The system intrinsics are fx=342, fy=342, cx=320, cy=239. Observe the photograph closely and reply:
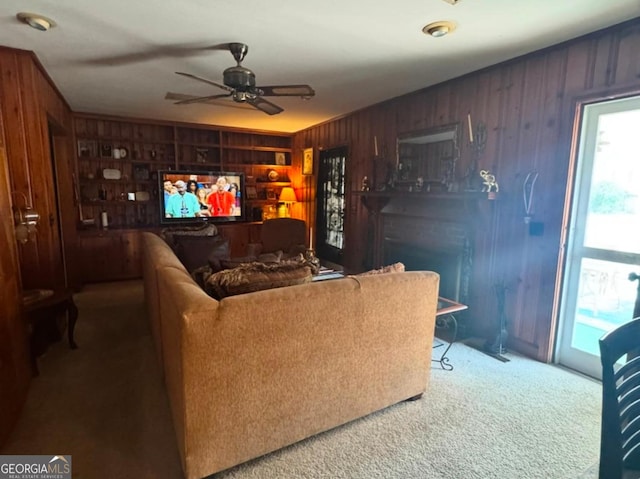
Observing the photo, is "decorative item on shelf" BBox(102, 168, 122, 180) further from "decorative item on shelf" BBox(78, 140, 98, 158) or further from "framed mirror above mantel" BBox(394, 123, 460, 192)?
"framed mirror above mantel" BBox(394, 123, 460, 192)

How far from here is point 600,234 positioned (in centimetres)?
255

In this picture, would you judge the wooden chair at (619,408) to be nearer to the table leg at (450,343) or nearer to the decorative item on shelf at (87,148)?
the table leg at (450,343)

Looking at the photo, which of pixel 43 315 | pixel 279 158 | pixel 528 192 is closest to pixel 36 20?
pixel 43 315

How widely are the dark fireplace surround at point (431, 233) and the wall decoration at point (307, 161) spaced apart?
Answer: 1835 millimetres

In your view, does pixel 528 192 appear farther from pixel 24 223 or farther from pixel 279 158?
pixel 279 158

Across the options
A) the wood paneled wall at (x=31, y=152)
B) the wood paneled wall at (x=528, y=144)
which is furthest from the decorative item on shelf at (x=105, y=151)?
the wood paneled wall at (x=528, y=144)

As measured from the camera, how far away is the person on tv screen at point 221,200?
231 inches

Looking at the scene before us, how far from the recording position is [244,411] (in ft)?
5.30

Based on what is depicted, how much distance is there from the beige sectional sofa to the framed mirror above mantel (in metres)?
1.78

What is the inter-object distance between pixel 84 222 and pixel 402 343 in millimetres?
5171

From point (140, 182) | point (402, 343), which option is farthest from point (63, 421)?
point (140, 182)

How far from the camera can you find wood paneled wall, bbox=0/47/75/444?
195 centimetres

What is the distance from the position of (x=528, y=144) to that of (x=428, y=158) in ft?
3.51

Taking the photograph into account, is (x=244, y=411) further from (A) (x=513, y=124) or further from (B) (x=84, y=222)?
(B) (x=84, y=222)
